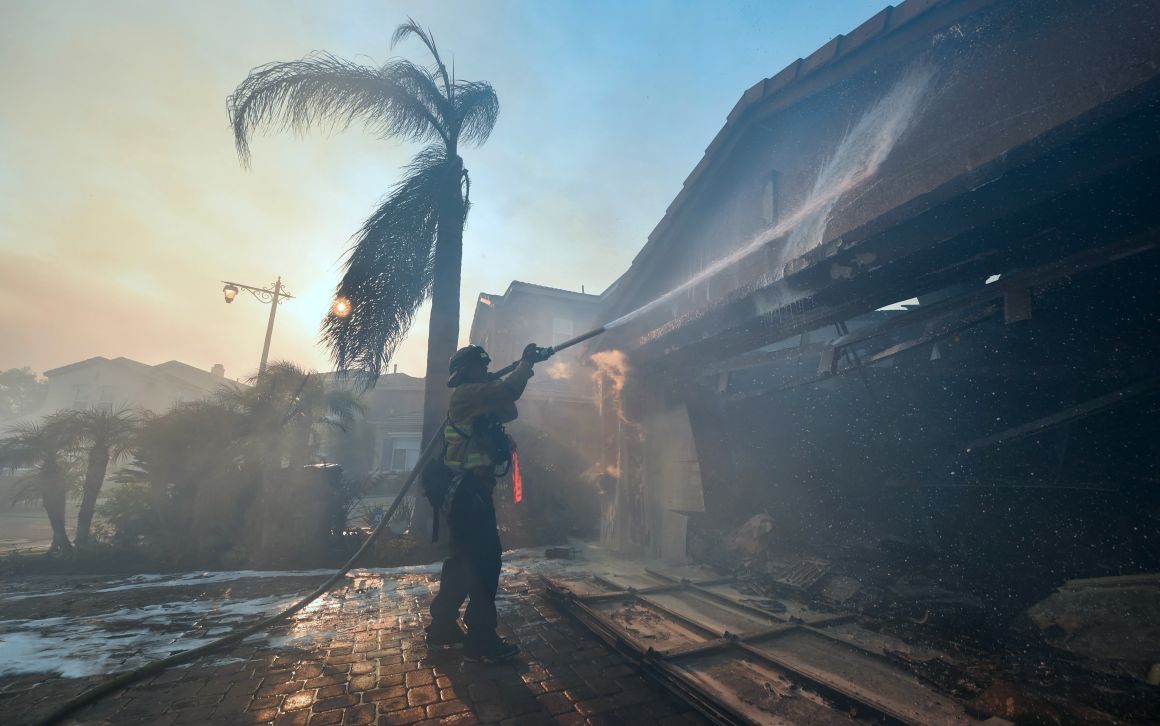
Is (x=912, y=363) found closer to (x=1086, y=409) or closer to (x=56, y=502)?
(x=1086, y=409)

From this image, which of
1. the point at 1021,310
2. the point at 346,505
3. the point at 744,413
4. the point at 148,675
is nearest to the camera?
the point at 148,675

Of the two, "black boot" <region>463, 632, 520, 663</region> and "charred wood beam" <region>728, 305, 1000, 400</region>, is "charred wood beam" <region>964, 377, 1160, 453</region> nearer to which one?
"charred wood beam" <region>728, 305, 1000, 400</region>

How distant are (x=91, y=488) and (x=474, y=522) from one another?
9.53 m

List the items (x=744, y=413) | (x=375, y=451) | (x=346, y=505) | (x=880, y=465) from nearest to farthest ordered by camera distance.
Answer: (x=880, y=465) < (x=744, y=413) < (x=346, y=505) < (x=375, y=451)

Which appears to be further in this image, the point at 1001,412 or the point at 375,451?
the point at 375,451

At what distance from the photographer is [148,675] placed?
3.17 metres

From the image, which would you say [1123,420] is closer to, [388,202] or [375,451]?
[388,202]

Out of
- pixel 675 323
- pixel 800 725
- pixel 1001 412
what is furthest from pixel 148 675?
pixel 1001 412

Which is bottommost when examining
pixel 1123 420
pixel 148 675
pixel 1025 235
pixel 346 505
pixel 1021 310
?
pixel 148 675

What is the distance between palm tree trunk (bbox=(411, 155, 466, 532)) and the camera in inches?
334

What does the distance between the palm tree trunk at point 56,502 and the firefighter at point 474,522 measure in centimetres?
882

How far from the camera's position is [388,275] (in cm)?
854

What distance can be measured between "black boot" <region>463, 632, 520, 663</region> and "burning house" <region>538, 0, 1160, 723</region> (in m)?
0.84

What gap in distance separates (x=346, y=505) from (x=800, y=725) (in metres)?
8.35
